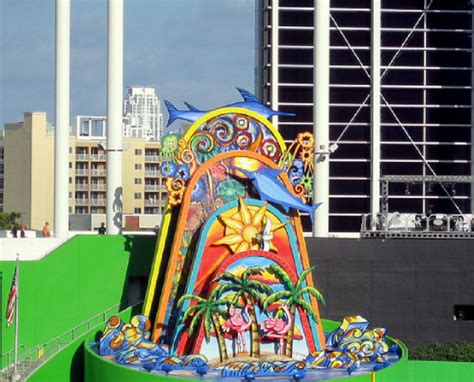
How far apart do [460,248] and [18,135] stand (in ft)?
235

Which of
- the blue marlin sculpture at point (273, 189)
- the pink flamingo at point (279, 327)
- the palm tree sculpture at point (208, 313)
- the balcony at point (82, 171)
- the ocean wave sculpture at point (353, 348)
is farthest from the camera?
the balcony at point (82, 171)

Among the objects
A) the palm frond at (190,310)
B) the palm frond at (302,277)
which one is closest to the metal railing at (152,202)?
the palm frond at (302,277)

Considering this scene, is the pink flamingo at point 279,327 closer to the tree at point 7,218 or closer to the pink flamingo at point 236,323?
the pink flamingo at point 236,323

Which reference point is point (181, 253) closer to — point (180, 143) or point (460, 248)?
point (180, 143)

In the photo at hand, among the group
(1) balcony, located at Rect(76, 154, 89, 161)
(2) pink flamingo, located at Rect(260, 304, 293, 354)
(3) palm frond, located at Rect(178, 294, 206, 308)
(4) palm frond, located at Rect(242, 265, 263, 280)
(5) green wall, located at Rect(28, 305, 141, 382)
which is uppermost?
(1) balcony, located at Rect(76, 154, 89, 161)

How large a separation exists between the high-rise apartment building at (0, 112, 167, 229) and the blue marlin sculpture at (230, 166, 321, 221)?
6308 cm

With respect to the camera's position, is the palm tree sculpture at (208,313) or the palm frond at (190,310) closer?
the palm tree sculpture at (208,313)

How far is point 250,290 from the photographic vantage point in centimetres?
4516

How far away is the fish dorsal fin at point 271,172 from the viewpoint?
46.9 m

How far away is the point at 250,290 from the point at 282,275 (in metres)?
1.33

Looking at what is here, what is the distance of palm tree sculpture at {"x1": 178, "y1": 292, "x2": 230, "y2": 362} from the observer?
45062 millimetres

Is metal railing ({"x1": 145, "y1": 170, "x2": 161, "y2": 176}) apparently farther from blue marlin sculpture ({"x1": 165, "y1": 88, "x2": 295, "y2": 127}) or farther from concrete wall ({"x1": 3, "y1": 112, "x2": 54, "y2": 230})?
blue marlin sculpture ({"x1": 165, "y1": 88, "x2": 295, "y2": 127})

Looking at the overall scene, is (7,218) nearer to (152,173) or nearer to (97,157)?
(97,157)

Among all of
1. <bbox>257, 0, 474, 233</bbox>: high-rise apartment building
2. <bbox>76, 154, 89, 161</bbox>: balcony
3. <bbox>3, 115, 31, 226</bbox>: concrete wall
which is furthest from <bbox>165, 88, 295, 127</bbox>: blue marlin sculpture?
<bbox>76, 154, 89, 161</bbox>: balcony
